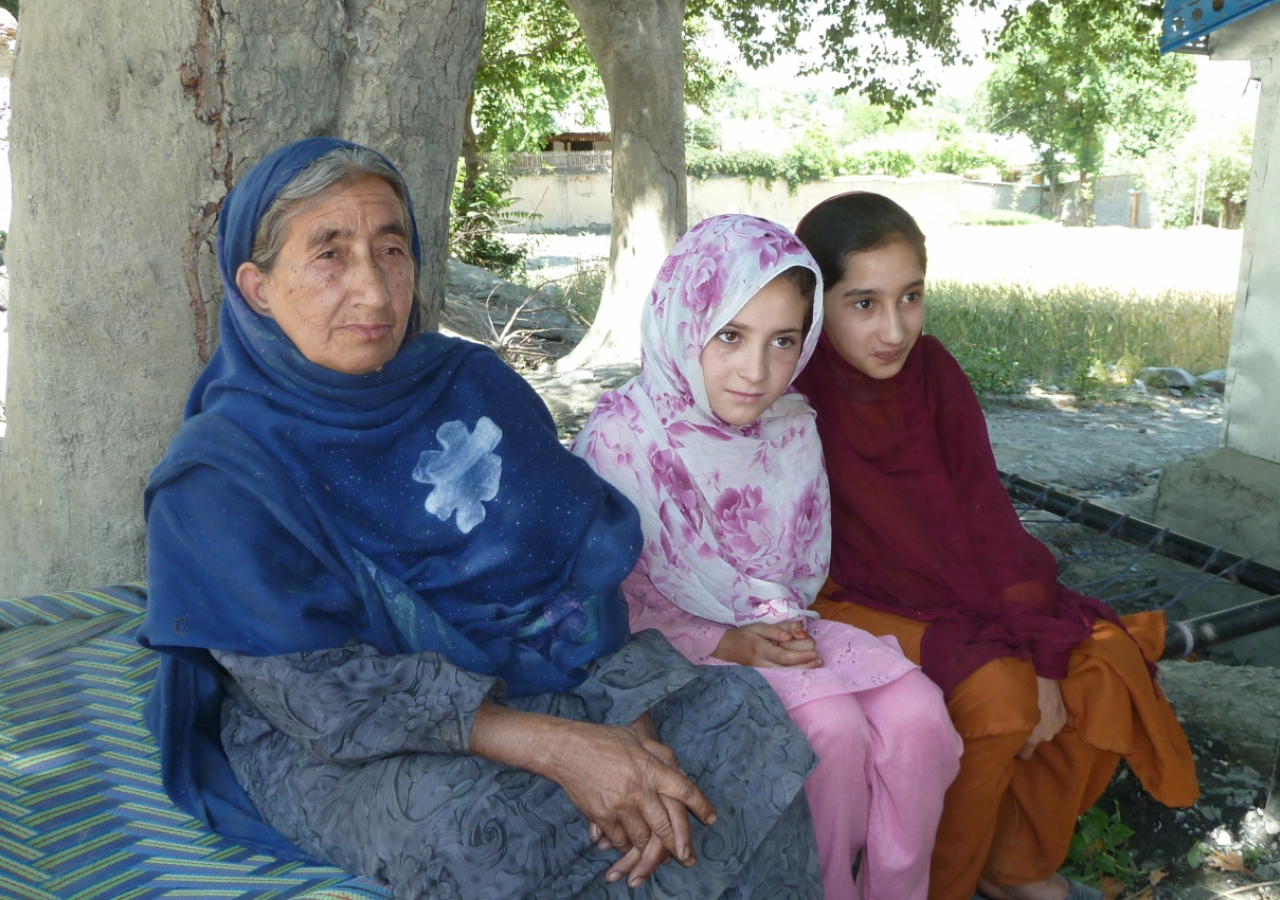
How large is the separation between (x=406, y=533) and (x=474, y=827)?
569 millimetres

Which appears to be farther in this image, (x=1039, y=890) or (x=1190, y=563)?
(x=1190, y=563)

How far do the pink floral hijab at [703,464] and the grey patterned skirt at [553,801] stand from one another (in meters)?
0.25

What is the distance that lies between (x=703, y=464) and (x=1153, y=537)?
2.15 m

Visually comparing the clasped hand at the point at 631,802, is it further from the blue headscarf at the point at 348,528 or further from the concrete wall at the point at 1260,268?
the concrete wall at the point at 1260,268

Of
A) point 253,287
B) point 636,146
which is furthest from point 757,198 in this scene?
point 253,287

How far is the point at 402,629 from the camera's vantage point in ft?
6.20

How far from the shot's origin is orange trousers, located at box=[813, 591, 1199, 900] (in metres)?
2.26

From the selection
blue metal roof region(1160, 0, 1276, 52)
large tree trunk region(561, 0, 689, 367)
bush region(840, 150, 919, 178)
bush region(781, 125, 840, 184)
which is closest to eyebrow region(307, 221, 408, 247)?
blue metal roof region(1160, 0, 1276, 52)

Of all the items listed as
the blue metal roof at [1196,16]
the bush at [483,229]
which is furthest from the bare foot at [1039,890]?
the bush at [483,229]

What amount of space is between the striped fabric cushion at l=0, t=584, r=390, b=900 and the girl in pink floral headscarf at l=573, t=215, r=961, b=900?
0.94 metres

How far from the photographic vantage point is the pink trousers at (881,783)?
83.1 inches

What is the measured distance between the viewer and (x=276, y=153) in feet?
6.38

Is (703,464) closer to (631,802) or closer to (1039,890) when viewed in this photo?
(631,802)

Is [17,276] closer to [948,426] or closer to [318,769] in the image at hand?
[318,769]
